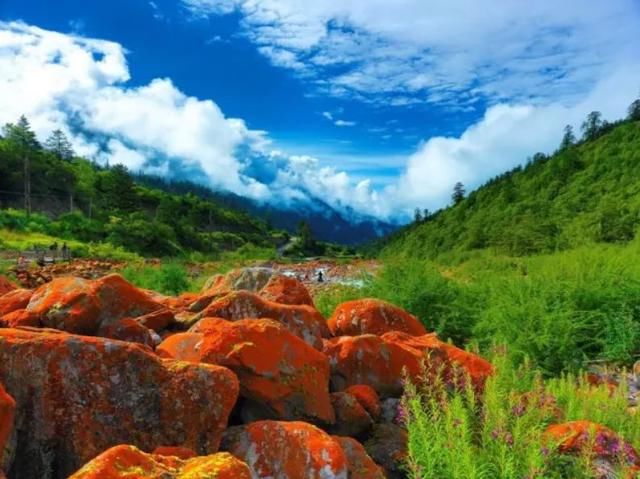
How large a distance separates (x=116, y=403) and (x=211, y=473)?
147 centimetres

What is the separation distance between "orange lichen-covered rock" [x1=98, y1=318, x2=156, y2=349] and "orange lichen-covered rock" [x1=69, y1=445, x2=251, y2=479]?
2.79 metres

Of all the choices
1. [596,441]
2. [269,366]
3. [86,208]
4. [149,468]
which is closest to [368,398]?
[269,366]

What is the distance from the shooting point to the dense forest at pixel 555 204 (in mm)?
44500

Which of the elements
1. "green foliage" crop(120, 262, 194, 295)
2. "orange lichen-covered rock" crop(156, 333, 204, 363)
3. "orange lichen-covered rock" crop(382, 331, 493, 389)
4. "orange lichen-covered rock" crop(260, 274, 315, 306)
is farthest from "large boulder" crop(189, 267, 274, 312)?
"green foliage" crop(120, 262, 194, 295)

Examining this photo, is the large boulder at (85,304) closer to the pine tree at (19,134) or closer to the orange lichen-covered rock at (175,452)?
the orange lichen-covered rock at (175,452)

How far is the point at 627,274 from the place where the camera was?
42.0ft

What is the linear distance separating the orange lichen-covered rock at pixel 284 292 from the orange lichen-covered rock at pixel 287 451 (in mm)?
3405

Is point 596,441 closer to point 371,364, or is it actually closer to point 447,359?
point 447,359

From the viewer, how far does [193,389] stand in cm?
367

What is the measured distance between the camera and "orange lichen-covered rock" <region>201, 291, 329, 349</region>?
570 centimetres

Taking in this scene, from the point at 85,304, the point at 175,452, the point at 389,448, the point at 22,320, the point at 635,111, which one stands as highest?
the point at 635,111

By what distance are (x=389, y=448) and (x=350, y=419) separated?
39 cm

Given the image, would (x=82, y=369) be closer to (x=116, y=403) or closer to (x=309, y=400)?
(x=116, y=403)

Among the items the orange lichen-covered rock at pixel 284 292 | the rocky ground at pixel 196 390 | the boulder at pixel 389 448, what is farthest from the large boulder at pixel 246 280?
the boulder at pixel 389 448
